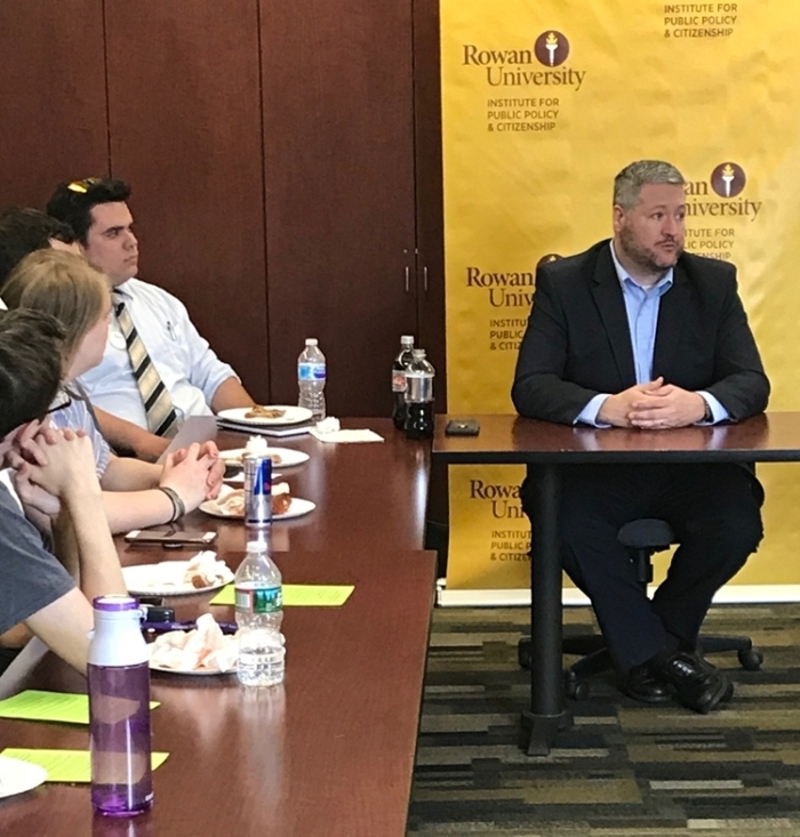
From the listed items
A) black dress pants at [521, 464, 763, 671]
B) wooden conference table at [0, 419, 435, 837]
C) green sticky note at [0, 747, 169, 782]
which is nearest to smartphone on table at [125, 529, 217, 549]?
wooden conference table at [0, 419, 435, 837]

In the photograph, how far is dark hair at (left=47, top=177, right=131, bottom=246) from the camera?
4.29m

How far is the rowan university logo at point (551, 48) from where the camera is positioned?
14.9 feet

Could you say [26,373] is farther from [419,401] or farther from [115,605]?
[419,401]

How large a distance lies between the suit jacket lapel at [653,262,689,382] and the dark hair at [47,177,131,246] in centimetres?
179

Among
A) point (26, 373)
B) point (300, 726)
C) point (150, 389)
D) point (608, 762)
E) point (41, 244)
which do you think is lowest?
point (608, 762)

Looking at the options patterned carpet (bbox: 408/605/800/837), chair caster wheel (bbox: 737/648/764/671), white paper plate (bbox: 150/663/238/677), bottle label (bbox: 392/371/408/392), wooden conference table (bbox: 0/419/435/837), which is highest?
bottle label (bbox: 392/371/408/392)

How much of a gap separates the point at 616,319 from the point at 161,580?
6.86 ft

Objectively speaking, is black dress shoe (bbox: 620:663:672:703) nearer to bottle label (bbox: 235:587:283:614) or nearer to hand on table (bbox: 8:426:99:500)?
hand on table (bbox: 8:426:99:500)

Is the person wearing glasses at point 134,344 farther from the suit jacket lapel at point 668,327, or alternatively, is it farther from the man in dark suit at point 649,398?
the suit jacket lapel at point 668,327

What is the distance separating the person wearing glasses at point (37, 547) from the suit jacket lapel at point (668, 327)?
86.0 inches

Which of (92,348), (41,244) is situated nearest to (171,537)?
(92,348)

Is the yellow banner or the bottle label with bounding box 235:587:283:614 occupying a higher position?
the yellow banner

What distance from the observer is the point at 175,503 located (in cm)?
259

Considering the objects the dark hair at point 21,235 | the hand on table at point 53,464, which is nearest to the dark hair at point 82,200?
the dark hair at point 21,235
